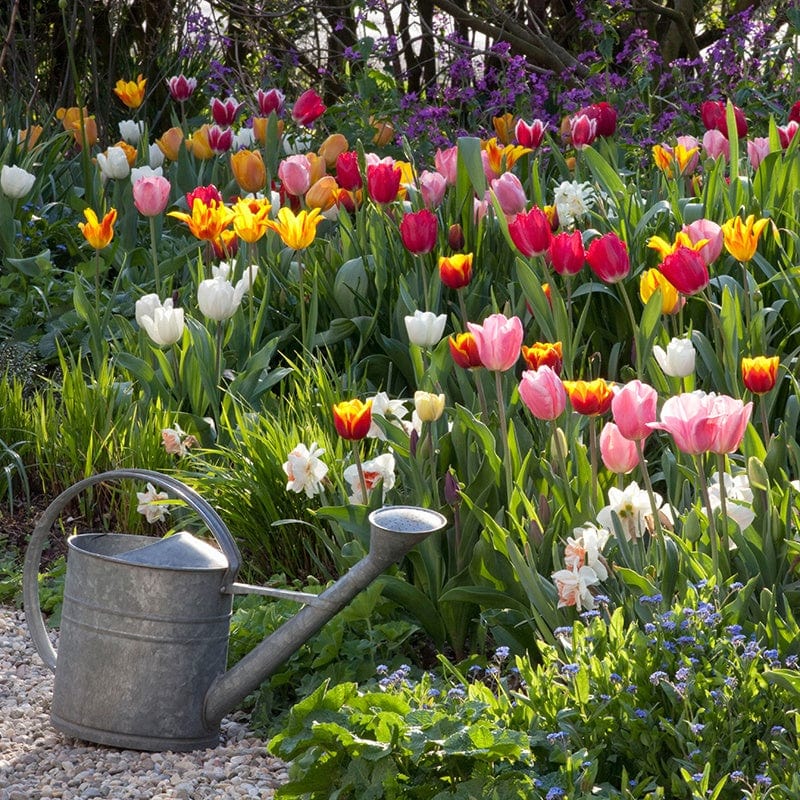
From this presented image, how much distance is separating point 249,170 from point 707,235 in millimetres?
1706

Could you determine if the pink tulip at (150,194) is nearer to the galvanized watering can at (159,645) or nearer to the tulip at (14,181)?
the tulip at (14,181)

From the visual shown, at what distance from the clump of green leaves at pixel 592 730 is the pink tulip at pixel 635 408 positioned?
264 mm

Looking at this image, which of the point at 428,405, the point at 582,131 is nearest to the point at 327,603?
the point at 428,405

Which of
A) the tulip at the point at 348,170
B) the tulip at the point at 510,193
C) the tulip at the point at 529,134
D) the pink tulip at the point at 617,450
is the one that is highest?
the tulip at the point at 529,134

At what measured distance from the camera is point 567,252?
2537 millimetres

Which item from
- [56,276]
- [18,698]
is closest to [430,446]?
[18,698]

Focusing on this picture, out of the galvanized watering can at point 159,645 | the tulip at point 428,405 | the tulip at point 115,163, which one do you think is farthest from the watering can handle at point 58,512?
the tulip at point 115,163

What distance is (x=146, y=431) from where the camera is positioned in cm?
300

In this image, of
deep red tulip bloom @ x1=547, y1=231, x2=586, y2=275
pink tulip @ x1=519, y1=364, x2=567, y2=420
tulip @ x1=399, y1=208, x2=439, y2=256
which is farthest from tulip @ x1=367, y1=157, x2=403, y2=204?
pink tulip @ x1=519, y1=364, x2=567, y2=420

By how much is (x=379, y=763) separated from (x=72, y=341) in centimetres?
266

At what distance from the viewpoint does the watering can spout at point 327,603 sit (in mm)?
1932

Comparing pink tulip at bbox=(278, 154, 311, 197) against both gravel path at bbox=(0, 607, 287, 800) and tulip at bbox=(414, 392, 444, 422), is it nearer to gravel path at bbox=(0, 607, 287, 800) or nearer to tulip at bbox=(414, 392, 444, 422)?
tulip at bbox=(414, 392, 444, 422)

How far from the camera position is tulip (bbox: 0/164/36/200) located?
4234 millimetres

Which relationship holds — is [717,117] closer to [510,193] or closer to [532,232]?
[510,193]
